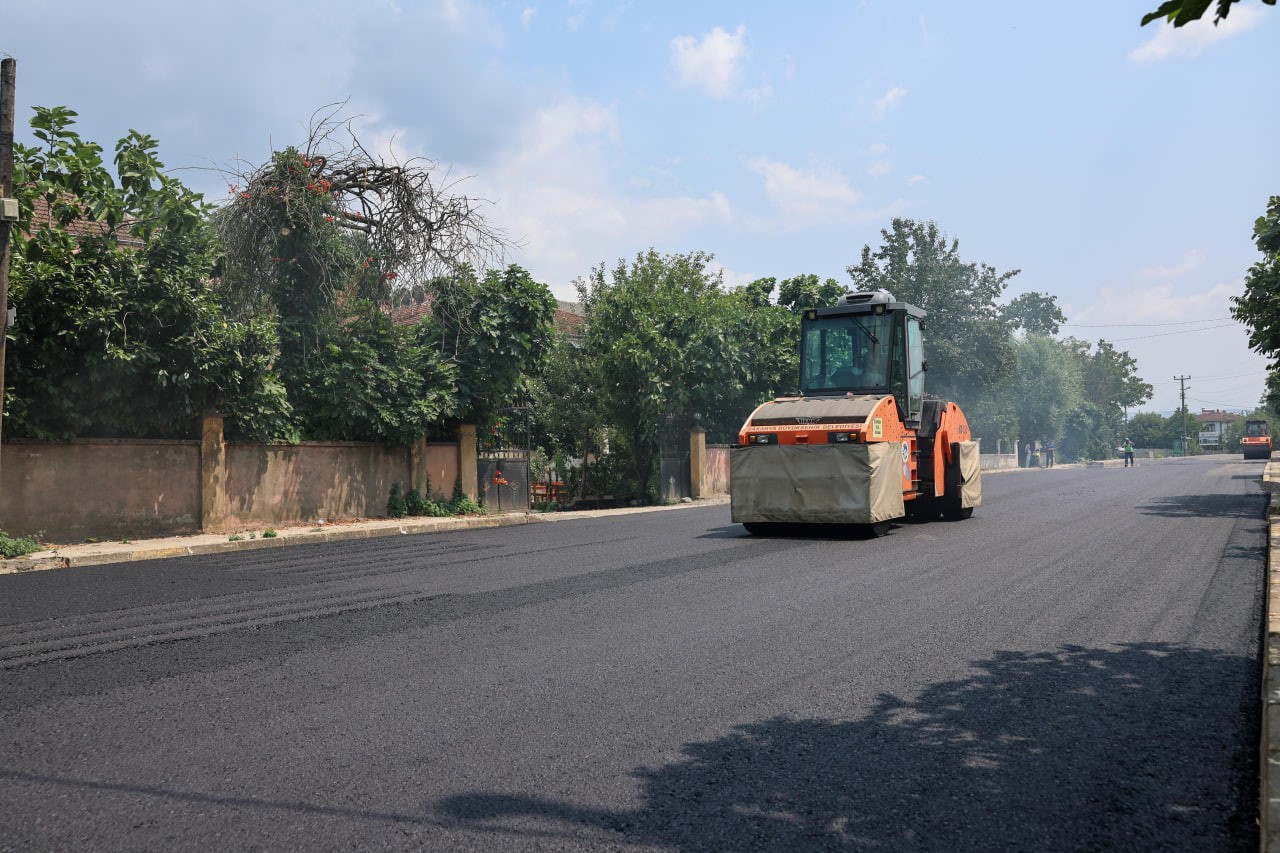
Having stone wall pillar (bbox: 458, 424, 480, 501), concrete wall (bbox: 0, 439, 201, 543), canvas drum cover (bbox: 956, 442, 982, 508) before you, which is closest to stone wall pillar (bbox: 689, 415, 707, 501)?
stone wall pillar (bbox: 458, 424, 480, 501)

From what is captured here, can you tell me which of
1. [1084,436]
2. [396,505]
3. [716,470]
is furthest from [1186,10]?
[1084,436]

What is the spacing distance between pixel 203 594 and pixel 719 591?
4897 mm

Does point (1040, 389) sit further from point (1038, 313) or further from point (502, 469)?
point (502, 469)

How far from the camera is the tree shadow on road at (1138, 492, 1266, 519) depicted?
16.2 meters

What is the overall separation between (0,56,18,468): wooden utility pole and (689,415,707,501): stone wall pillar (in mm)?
16791

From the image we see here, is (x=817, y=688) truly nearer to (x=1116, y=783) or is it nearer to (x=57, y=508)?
(x=1116, y=783)

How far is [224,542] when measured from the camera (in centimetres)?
1393

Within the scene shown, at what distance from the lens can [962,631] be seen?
6492mm

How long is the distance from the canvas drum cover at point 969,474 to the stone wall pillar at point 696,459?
35.0 ft

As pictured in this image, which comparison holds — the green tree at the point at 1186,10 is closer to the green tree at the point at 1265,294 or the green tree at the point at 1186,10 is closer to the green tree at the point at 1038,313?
the green tree at the point at 1265,294

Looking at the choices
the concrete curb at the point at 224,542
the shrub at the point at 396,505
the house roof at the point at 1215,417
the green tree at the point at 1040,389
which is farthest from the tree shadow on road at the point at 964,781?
the house roof at the point at 1215,417

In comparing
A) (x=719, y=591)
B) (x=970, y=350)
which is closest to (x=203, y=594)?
(x=719, y=591)

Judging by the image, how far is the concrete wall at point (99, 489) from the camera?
43.7 feet

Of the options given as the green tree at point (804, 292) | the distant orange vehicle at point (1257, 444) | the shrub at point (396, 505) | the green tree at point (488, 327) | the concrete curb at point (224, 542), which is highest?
the green tree at point (804, 292)
